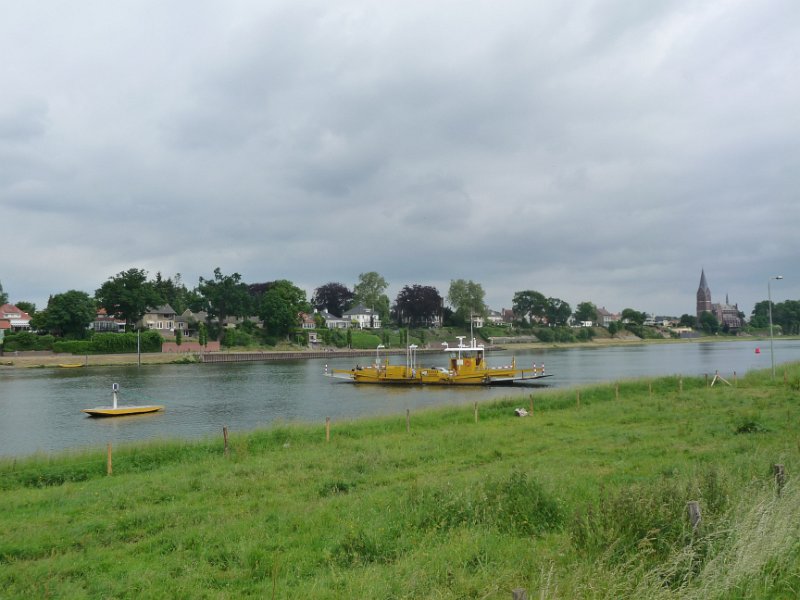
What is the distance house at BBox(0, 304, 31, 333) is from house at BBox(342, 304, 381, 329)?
78.3 m

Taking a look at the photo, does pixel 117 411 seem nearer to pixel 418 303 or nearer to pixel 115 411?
pixel 115 411

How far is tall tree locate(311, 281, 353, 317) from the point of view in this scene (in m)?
188

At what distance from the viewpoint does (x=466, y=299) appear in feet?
594

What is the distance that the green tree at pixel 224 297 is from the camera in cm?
12850

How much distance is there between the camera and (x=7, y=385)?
2530 inches

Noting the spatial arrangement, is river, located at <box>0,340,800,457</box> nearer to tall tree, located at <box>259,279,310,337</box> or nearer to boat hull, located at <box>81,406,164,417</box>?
boat hull, located at <box>81,406,164,417</box>

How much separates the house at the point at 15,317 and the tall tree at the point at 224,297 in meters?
38.6

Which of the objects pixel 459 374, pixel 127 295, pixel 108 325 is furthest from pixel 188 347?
pixel 459 374

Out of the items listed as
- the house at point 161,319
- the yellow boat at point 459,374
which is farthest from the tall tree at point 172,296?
the yellow boat at point 459,374

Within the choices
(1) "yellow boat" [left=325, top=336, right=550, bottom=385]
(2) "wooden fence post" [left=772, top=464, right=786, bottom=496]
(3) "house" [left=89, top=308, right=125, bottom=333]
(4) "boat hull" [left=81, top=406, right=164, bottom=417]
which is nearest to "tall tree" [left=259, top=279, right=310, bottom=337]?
(3) "house" [left=89, top=308, right=125, bottom=333]

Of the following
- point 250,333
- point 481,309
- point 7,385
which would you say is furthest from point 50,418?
point 481,309

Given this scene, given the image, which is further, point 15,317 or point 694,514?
point 15,317

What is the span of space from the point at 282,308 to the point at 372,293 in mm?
55993

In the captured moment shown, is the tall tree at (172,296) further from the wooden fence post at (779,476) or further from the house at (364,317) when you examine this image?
the wooden fence post at (779,476)
